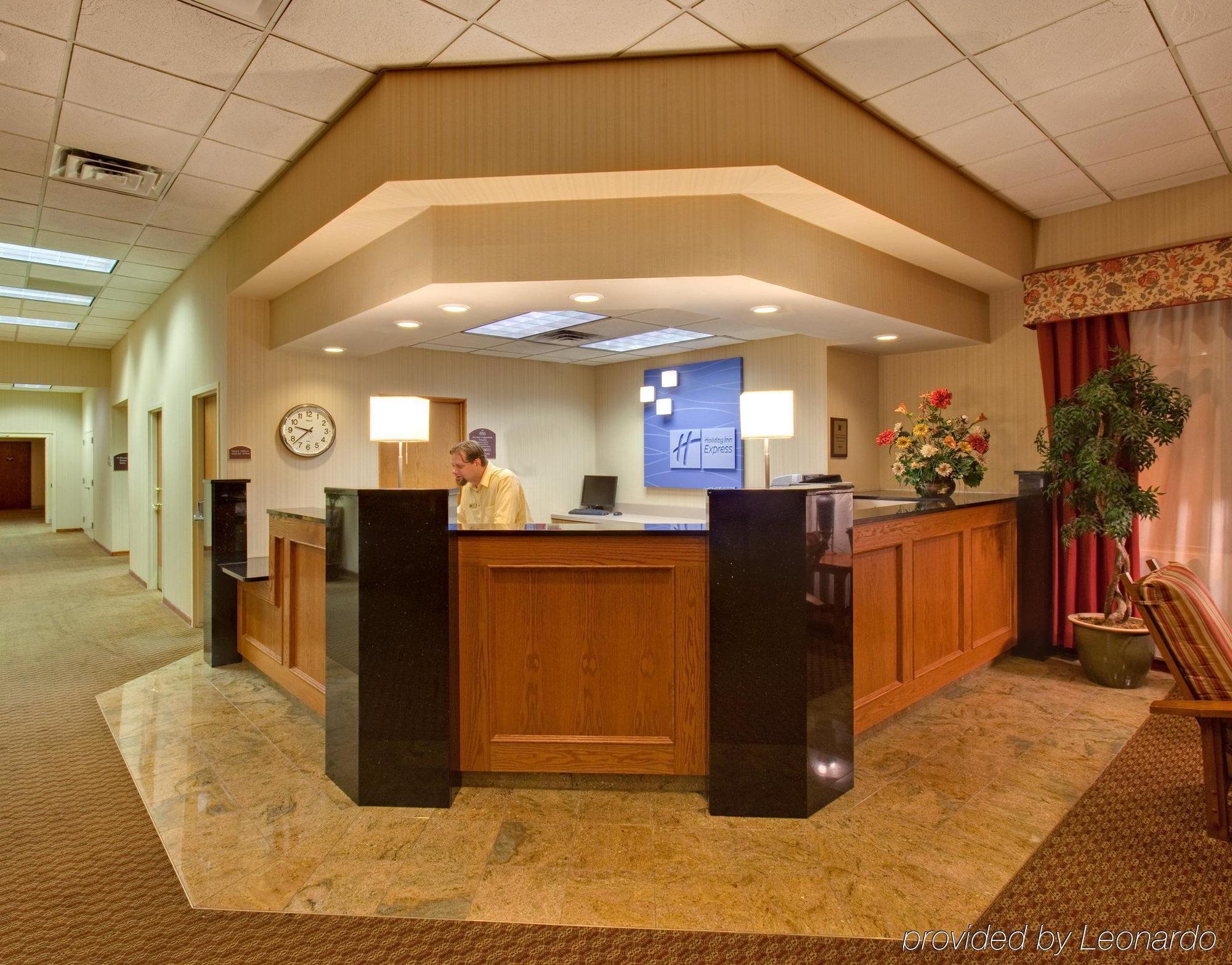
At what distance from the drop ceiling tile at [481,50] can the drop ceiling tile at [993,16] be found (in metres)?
1.60

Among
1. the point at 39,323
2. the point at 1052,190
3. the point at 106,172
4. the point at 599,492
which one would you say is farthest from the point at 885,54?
the point at 39,323

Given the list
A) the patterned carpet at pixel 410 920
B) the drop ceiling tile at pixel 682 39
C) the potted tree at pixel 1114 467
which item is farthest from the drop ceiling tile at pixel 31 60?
the potted tree at pixel 1114 467

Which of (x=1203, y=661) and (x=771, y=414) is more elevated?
(x=771, y=414)

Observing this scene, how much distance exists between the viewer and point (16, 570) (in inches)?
346

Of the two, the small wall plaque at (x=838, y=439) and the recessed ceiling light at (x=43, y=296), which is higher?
the recessed ceiling light at (x=43, y=296)

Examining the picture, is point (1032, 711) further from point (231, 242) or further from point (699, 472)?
point (231, 242)

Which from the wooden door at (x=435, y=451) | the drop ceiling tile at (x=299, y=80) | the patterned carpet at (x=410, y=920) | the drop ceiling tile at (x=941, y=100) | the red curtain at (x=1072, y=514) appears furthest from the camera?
the wooden door at (x=435, y=451)

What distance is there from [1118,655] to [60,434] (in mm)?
17507

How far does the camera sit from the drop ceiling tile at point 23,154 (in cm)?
372

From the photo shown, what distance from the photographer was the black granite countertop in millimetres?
3271

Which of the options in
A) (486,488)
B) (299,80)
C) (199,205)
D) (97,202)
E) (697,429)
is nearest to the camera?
(299,80)

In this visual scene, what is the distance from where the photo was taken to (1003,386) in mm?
5207

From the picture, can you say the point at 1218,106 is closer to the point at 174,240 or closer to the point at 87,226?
the point at 174,240

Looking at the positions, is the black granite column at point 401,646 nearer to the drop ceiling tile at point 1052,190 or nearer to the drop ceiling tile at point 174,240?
the drop ceiling tile at point 174,240
